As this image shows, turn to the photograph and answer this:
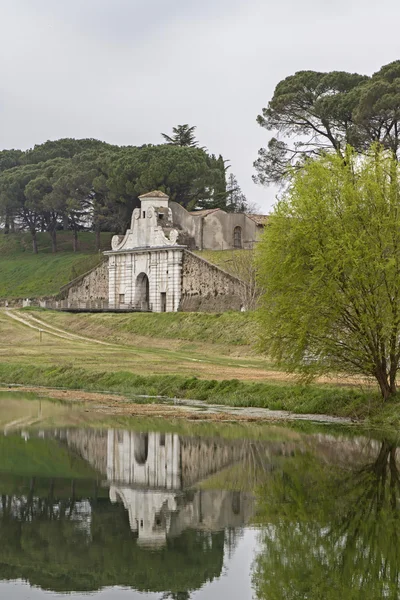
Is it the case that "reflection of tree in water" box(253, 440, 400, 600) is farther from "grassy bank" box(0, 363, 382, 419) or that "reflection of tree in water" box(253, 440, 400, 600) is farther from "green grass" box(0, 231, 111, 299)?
"green grass" box(0, 231, 111, 299)

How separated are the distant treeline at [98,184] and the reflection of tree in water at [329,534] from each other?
70702 mm

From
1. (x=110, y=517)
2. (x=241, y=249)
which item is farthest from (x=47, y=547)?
(x=241, y=249)

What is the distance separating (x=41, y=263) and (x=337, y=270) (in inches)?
3331

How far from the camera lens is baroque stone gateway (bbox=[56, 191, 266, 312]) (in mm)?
76875

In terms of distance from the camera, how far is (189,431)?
96.2 ft

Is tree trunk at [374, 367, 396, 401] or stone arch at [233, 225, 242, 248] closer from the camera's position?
tree trunk at [374, 367, 396, 401]

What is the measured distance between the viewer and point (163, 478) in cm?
2250

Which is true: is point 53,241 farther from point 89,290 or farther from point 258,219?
point 258,219

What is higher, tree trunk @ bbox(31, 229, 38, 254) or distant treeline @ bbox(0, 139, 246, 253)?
distant treeline @ bbox(0, 139, 246, 253)

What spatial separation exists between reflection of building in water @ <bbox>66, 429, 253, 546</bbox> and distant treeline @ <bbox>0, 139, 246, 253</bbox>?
→ 211ft

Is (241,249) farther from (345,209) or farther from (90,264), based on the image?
(345,209)

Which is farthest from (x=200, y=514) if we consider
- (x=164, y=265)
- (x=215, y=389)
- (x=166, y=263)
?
(x=164, y=265)

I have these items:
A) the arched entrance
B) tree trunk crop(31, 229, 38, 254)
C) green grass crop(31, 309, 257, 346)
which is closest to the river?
green grass crop(31, 309, 257, 346)

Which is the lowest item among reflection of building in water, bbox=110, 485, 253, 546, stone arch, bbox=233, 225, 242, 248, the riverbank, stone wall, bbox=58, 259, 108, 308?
reflection of building in water, bbox=110, 485, 253, 546
